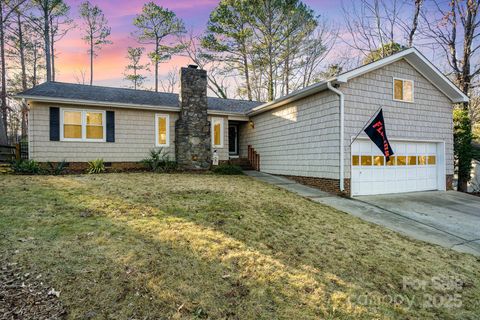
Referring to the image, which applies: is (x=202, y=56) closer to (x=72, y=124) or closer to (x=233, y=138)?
(x=233, y=138)

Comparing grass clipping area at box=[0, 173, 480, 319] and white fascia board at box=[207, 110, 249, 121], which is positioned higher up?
white fascia board at box=[207, 110, 249, 121]

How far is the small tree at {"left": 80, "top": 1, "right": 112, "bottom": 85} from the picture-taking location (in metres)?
23.0

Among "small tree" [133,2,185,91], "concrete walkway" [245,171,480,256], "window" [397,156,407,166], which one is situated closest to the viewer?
"concrete walkway" [245,171,480,256]

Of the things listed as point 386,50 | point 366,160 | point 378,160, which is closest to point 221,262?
point 366,160

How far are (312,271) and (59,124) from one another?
11.4 m

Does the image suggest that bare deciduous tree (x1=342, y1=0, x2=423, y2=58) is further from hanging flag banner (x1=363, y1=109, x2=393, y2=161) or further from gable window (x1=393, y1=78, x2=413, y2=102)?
hanging flag banner (x1=363, y1=109, x2=393, y2=161)

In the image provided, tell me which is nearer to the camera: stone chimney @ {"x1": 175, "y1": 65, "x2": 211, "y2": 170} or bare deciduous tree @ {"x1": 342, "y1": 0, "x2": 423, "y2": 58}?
stone chimney @ {"x1": 175, "y1": 65, "x2": 211, "y2": 170}

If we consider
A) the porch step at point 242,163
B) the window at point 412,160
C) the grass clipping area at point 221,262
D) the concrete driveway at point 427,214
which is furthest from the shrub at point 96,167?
the window at point 412,160

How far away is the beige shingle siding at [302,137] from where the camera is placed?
31.9 ft

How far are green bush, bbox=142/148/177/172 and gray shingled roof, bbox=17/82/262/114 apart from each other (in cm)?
230

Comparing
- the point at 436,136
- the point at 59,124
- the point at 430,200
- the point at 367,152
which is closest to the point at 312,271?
the point at 367,152

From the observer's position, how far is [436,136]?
38.1 feet

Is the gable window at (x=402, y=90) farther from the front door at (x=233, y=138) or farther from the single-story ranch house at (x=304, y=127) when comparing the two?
the front door at (x=233, y=138)

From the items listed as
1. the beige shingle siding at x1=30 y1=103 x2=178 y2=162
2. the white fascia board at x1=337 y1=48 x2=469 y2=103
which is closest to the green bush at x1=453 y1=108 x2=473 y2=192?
the white fascia board at x1=337 y1=48 x2=469 y2=103
